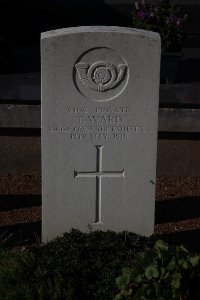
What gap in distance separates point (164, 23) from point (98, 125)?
151 inches

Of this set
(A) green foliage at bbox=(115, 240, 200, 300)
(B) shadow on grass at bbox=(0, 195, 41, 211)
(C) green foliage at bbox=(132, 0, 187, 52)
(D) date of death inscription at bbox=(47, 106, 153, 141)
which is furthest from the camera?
(C) green foliage at bbox=(132, 0, 187, 52)

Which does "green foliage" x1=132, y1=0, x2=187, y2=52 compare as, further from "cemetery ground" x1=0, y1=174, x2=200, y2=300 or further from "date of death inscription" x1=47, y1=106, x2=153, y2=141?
"date of death inscription" x1=47, y1=106, x2=153, y2=141

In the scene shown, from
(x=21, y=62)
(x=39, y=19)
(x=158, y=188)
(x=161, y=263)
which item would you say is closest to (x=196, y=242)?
(x=158, y=188)

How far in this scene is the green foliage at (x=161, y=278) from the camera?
4.18 m

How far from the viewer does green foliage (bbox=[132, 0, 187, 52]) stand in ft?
28.7

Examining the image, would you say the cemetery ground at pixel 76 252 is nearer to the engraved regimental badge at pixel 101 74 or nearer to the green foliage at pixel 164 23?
the engraved regimental badge at pixel 101 74

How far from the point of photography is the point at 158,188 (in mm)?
7109

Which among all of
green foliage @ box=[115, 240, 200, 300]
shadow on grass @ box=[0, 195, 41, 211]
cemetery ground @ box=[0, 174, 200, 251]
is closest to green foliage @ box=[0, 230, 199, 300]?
green foliage @ box=[115, 240, 200, 300]

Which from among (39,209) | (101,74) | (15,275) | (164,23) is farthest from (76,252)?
(164,23)

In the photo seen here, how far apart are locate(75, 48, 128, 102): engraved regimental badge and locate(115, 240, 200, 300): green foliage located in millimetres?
1378

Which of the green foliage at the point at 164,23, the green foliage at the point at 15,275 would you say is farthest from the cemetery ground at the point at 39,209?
the green foliage at the point at 164,23

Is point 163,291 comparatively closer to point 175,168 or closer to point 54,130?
point 54,130

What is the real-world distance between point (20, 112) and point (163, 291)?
3.25m

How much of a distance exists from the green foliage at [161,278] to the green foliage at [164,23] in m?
4.87
